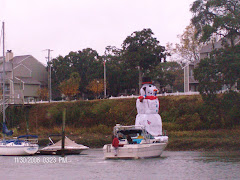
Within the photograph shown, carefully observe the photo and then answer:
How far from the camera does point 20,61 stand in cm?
9494

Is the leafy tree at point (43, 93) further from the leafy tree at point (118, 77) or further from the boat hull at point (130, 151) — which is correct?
the boat hull at point (130, 151)

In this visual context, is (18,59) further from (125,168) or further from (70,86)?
(125,168)

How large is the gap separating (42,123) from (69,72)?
1931 cm

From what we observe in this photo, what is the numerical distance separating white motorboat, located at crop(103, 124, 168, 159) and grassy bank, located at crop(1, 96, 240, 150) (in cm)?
1227

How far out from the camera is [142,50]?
2773 inches

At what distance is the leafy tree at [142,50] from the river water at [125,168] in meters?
30.7

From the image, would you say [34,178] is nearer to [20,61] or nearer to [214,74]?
[214,74]

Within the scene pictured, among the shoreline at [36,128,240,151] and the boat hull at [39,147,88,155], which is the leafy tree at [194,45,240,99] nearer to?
the shoreline at [36,128,240,151]

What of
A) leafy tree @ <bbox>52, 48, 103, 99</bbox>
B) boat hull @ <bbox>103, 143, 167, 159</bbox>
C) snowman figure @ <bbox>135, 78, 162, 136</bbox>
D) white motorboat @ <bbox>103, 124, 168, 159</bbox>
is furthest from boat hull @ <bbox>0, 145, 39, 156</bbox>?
leafy tree @ <bbox>52, 48, 103, 99</bbox>

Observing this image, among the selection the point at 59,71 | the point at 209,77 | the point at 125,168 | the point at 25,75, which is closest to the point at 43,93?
the point at 59,71

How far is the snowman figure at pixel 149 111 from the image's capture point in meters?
39.5

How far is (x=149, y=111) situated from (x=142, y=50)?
104ft

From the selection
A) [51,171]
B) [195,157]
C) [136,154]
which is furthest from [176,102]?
[51,171]

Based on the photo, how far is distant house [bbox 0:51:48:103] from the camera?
297 ft
